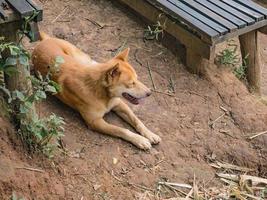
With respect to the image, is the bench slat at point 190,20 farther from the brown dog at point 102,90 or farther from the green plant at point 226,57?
the brown dog at point 102,90

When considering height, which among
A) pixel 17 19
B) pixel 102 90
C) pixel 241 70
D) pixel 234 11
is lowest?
pixel 241 70

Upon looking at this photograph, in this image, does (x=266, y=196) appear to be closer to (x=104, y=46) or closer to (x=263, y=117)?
(x=263, y=117)

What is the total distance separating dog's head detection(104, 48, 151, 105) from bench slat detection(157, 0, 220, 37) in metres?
1.06

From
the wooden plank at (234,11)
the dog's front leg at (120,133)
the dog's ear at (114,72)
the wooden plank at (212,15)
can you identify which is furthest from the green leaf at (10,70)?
the wooden plank at (234,11)

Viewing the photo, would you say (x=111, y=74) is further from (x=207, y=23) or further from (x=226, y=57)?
(x=226, y=57)

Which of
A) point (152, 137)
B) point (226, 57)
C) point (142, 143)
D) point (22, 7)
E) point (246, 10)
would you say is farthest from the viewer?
point (226, 57)

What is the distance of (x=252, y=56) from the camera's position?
20.0 ft

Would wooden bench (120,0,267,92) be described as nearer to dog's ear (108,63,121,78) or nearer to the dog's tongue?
the dog's tongue

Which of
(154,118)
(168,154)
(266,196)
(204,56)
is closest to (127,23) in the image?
(204,56)

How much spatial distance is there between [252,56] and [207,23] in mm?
865

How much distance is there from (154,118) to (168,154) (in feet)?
1.56

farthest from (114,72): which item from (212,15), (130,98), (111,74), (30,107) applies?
(212,15)

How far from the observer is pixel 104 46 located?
19.3 feet

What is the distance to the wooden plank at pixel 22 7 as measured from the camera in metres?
3.60
